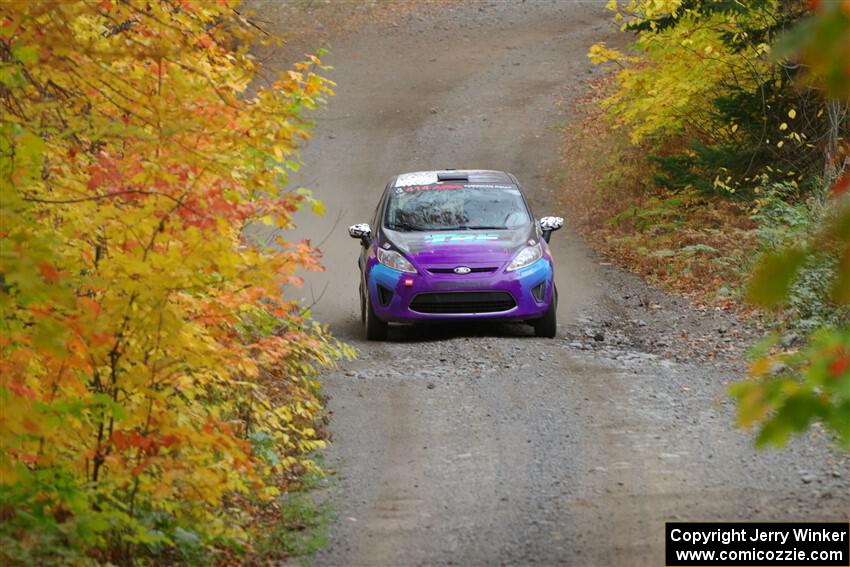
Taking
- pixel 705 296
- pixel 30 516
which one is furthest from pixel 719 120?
pixel 30 516

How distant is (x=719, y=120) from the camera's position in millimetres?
19297

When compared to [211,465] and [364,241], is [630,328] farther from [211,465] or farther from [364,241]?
[211,465]

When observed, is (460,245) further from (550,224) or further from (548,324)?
(548,324)

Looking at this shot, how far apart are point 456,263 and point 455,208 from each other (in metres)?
1.25

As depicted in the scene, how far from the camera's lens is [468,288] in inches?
511

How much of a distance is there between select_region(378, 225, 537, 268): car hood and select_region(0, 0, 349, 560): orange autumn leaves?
5336 millimetres

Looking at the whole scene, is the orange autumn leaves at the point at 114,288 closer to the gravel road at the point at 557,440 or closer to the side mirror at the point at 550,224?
the gravel road at the point at 557,440

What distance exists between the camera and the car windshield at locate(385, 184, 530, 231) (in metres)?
13.9

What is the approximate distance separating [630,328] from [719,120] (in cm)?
609

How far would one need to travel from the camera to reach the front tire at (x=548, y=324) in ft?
43.8

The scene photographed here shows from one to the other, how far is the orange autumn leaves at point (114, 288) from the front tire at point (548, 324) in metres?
5.96

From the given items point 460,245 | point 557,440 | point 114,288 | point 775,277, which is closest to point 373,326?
point 460,245
